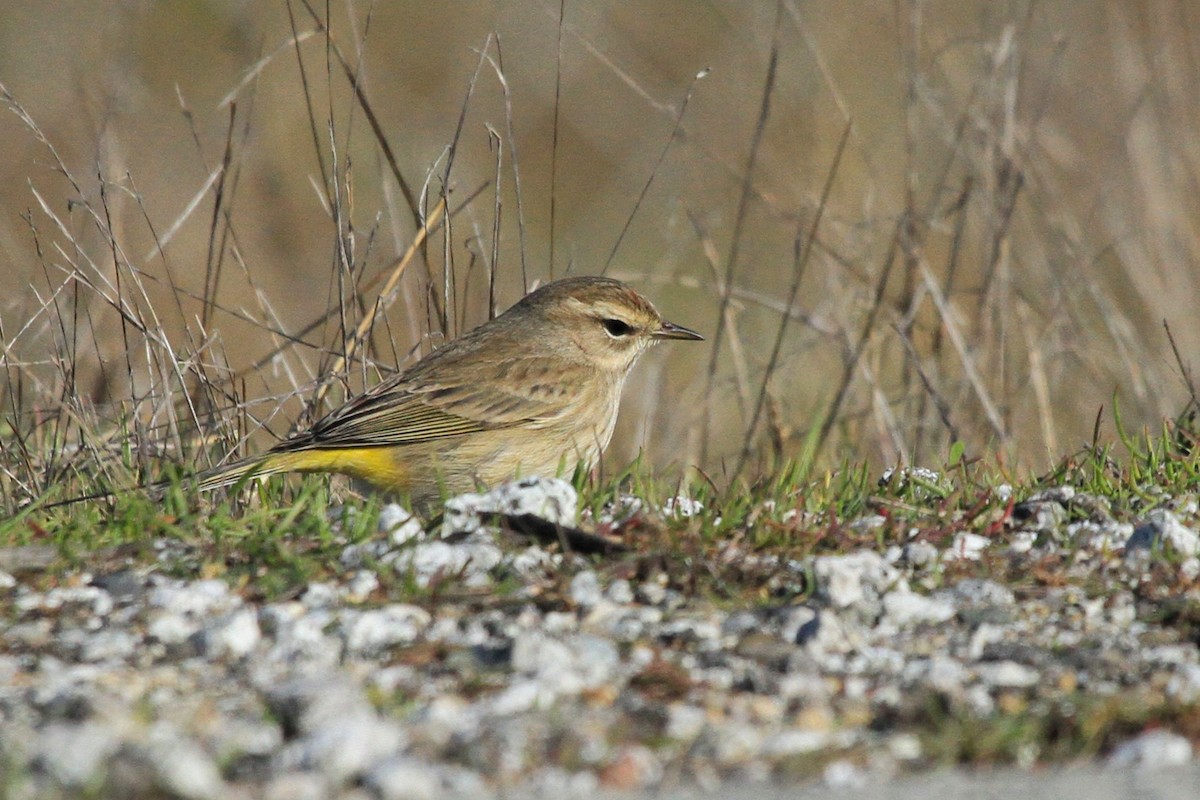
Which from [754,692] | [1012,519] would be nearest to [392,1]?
[1012,519]

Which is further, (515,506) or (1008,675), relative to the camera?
(515,506)

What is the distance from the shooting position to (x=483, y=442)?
25.0ft

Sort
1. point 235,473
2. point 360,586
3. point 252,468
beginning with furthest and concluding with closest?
point 235,473 → point 252,468 → point 360,586

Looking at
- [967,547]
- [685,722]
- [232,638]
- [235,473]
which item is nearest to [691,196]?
[235,473]

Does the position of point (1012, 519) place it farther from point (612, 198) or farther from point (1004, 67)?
point (612, 198)

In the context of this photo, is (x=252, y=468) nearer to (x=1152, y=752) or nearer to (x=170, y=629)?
(x=170, y=629)

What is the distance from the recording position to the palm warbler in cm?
710

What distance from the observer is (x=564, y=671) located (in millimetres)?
4031

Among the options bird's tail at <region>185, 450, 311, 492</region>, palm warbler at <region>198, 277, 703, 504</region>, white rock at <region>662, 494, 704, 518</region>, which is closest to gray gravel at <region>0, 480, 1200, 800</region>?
white rock at <region>662, 494, 704, 518</region>

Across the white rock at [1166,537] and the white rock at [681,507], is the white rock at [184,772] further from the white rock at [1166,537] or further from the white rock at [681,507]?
the white rock at [1166,537]

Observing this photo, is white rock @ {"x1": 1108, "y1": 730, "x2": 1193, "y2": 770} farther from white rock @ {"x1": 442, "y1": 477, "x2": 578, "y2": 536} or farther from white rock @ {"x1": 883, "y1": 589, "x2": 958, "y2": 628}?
white rock @ {"x1": 442, "y1": 477, "x2": 578, "y2": 536}

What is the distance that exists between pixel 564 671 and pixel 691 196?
11512 millimetres

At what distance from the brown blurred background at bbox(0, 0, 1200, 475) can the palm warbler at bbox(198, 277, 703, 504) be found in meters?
0.27

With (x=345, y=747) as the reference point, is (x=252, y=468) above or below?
above
